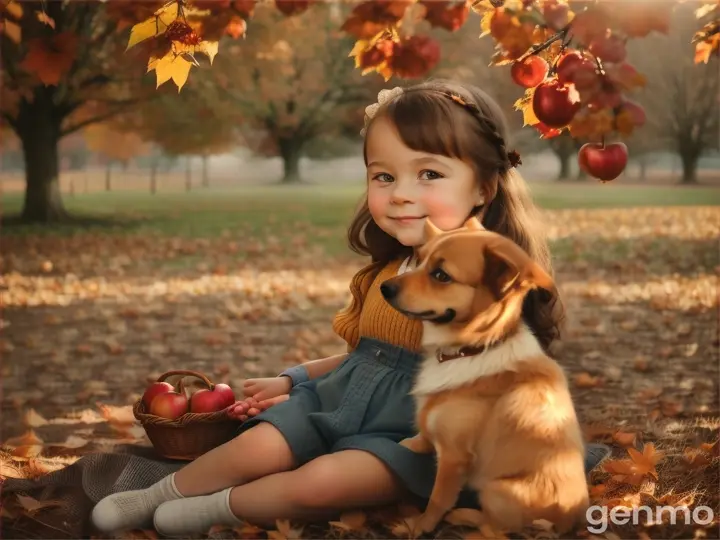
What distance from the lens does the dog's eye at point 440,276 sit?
258cm

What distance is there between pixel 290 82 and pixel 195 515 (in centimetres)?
2407

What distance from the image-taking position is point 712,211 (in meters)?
21.0

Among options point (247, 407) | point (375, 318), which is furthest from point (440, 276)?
point (247, 407)

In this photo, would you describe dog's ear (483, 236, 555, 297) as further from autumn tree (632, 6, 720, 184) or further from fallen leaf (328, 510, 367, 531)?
autumn tree (632, 6, 720, 184)

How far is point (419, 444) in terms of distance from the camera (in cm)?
285

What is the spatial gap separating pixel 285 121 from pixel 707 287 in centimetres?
1981

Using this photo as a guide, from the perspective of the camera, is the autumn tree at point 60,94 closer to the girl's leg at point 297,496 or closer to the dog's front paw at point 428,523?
the girl's leg at point 297,496

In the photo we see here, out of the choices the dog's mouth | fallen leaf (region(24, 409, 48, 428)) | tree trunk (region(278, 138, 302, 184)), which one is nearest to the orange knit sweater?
the dog's mouth

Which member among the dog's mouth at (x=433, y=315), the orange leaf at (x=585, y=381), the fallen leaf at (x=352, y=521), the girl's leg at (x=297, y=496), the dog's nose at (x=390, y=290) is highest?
the dog's nose at (x=390, y=290)

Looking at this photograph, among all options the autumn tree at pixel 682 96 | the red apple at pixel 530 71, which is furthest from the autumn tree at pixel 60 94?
Answer: the autumn tree at pixel 682 96

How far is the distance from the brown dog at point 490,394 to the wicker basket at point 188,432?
1.14 meters

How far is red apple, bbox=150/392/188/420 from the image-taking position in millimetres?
3582

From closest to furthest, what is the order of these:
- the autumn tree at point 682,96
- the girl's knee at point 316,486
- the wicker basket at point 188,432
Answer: the girl's knee at point 316,486 → the wicker basket at point 188,432 → the autumn tree at point 682,96

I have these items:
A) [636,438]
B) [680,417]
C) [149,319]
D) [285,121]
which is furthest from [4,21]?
[285,121]
